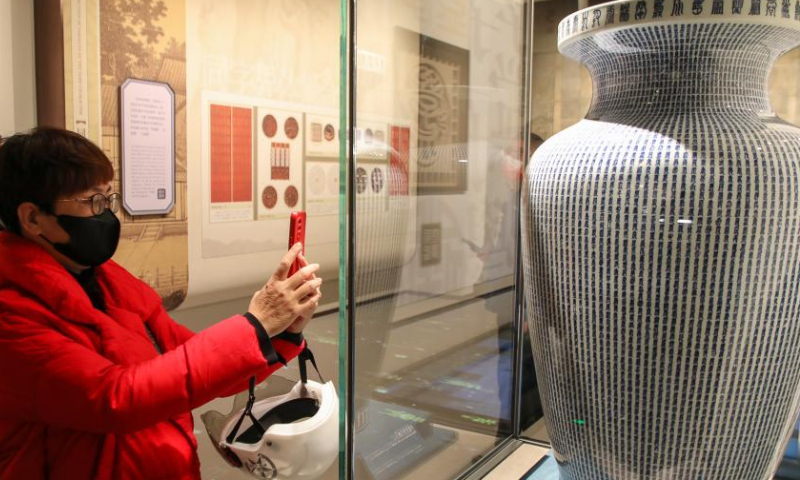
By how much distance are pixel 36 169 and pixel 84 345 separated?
0.99 feet

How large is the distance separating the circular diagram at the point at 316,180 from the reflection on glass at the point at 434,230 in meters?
0.70

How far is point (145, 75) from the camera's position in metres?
1.61

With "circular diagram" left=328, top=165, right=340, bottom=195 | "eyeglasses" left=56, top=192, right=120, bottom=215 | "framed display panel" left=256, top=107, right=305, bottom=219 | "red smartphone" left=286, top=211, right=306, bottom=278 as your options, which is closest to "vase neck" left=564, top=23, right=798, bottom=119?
"red smartphone" left=286, top=211, right=306, bottom=278

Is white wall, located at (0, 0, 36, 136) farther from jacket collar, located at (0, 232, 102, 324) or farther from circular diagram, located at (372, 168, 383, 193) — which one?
circular diagram, located at (372, 168, 383, 193)

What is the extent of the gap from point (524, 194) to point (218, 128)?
1.06 metres

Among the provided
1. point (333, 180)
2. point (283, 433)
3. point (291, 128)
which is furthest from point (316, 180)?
point (283, 433)

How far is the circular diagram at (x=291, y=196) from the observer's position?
6.73 ft

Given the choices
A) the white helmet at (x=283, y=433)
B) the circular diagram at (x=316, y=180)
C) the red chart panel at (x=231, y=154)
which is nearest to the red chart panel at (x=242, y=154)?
the red chart panel at (x=231, y=154)

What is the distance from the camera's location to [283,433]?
1.26 meters

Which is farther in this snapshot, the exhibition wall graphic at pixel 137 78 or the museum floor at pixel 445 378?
the exhibition wall graphic at pixel 137 78

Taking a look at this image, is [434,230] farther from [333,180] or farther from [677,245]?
[333,180]

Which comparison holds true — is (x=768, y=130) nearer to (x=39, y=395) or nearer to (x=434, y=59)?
(x=434, y=59)

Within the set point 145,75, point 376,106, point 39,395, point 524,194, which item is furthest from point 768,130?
point 145,75

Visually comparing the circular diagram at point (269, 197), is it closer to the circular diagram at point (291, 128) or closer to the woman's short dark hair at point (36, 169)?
the circular diagram at point (291, 128)
